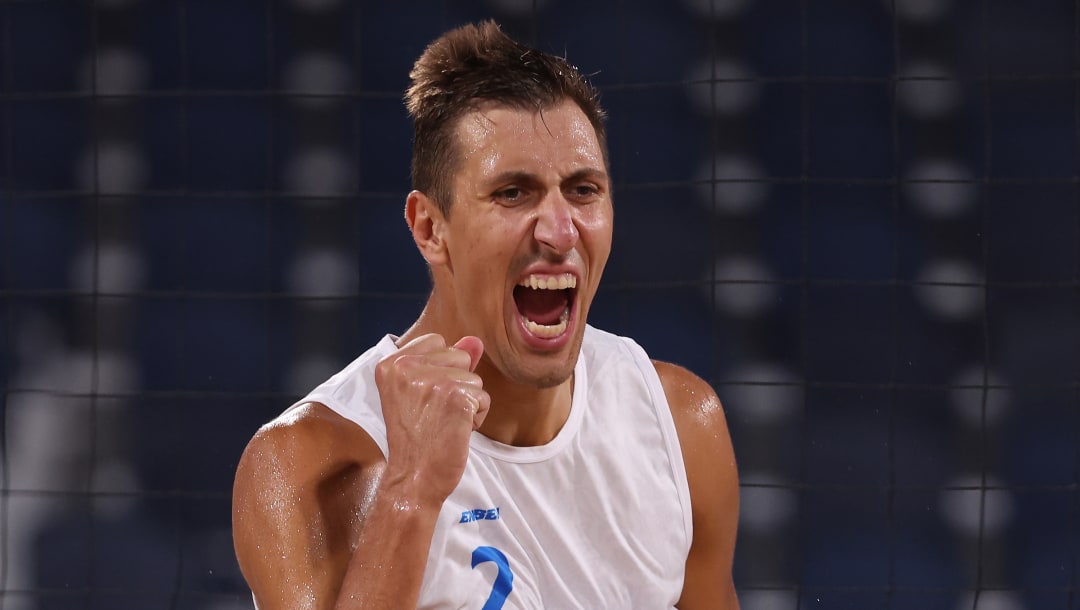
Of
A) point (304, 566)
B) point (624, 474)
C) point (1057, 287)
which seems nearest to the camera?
point (304, 566)

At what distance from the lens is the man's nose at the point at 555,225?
1.30m

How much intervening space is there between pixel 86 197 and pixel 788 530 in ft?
5.17

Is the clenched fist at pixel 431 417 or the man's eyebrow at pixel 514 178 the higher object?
the man's eyebrow at pixel 514 178

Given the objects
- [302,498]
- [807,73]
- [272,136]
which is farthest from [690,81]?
[302,498]

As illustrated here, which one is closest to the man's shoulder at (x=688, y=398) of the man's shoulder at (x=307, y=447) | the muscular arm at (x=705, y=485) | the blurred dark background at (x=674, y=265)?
the muscular arm at (x=705, y=485)

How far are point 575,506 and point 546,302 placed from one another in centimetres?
24

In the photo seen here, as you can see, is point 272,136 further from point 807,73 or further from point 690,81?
point 807,73

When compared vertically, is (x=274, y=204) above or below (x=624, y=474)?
above

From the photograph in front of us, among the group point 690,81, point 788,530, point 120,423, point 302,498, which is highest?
point 690,81

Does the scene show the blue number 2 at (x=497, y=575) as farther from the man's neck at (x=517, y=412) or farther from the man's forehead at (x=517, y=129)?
the man's forehead at (x=517, y=129)

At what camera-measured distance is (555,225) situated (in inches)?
51.2

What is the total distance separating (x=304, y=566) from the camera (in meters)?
1.22

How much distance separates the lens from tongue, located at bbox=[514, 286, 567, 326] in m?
1.39

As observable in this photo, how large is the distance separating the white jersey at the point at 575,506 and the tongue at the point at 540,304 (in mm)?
134
